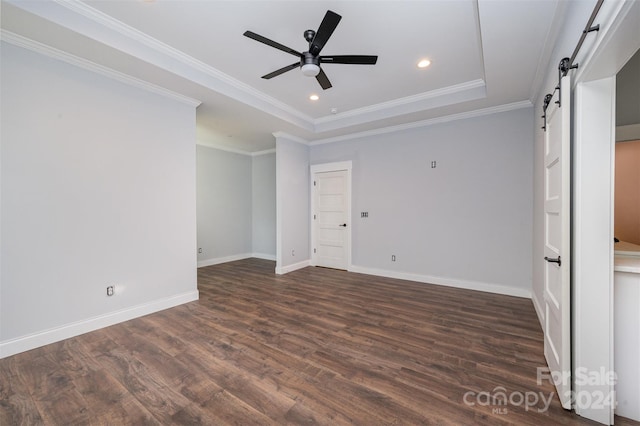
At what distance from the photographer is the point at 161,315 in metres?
3.16

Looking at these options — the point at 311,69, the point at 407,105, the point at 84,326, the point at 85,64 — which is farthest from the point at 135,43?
the point at 407,105

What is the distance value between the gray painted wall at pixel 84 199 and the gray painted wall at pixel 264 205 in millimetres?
3282

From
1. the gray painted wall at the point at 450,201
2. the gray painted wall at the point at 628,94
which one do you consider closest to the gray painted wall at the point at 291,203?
the gray painted wall at the point at 450,201

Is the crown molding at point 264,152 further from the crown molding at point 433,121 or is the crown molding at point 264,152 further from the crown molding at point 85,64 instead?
the crown molding at point 85,64

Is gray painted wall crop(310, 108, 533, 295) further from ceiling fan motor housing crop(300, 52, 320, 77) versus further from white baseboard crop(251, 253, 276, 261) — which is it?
ceiling fan motor housing crop(300, 52, 320, 77)

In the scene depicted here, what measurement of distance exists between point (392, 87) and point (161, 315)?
4281mm

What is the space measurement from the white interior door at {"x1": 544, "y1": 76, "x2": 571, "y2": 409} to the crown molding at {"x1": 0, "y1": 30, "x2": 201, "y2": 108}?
3.95m

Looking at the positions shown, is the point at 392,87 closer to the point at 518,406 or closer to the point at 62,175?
the point at 518,406

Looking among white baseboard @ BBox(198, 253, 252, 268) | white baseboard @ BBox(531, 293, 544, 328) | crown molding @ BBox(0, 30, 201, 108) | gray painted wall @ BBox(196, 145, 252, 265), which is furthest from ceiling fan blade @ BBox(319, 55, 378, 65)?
white baseboard @ BBox(198, 253, 252, 268)

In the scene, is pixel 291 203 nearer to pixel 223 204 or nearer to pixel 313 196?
pixel 313 196

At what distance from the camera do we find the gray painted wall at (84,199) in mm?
2330

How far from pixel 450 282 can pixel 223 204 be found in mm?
5297

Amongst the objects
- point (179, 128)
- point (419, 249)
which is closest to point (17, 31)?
point (179, 128)

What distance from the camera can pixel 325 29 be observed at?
6.63ft
